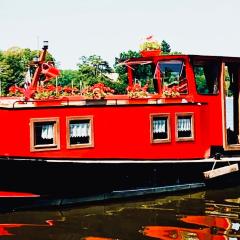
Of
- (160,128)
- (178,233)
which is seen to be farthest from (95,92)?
(178,233)

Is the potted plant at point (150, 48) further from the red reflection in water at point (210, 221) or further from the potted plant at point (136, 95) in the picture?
the red reflection in water at point (210, 221)

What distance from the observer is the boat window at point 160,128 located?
12453 millimetres

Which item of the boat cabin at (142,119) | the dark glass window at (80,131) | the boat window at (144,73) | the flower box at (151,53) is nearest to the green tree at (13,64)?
the boat window at (144,73)

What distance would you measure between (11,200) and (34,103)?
242cm

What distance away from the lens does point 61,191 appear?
1103 centimetres

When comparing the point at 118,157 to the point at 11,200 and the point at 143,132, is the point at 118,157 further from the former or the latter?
the point at 11,200

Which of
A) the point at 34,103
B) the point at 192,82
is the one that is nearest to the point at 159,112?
the point at 192,82

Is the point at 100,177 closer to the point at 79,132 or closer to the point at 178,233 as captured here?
the point at 79,132

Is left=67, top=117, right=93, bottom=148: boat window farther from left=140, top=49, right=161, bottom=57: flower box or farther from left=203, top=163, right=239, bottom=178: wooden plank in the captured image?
left=140, top=49, right=161, bottom=57: flower box

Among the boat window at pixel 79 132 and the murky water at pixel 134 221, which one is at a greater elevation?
the boat window at pixel 79 132

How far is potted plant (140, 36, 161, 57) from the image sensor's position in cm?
1419

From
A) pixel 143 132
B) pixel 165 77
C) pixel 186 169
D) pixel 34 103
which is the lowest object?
pixel 186 169

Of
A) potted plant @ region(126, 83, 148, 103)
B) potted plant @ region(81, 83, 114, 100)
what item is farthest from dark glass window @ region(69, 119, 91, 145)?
potted plant @ region(126, 83, 148, 103)

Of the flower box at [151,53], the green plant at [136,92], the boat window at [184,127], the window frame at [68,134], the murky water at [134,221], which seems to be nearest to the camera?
the murky water at [134,221]
